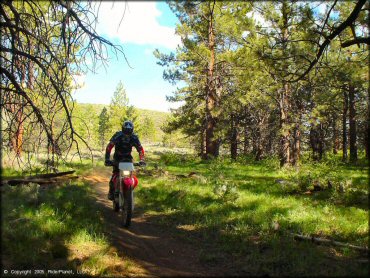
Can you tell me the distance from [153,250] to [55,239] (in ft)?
5.91

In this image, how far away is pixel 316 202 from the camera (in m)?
9.43

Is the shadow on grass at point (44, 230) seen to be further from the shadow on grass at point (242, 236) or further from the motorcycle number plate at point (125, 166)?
the shadow on grass at point (242, 236)

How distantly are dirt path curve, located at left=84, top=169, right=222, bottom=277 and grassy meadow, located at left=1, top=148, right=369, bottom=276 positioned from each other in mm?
218

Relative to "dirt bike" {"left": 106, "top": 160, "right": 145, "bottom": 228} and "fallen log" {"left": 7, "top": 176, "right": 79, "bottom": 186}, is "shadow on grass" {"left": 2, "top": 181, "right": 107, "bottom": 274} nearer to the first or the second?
"dirt bike" {"left": 106, "top": 160, "right": 145, "bottom": 228}

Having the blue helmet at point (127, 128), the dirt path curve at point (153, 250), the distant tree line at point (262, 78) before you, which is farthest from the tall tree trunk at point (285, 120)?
the dirt path curve at point (153, 250)

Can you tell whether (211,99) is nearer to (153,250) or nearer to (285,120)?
(285,120)

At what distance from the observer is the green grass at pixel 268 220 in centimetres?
530

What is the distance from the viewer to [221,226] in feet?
25.2

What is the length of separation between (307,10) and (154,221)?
634 centimetres

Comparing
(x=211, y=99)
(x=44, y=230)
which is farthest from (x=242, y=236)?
(x=211, y=99)

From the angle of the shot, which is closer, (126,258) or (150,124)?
(126,258)

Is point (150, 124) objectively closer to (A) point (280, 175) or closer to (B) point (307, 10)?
(A) point (280, 175)

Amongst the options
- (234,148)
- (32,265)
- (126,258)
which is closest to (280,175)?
(126,258)

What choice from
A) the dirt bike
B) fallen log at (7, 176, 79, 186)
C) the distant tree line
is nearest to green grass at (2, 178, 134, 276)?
the dirt bike
